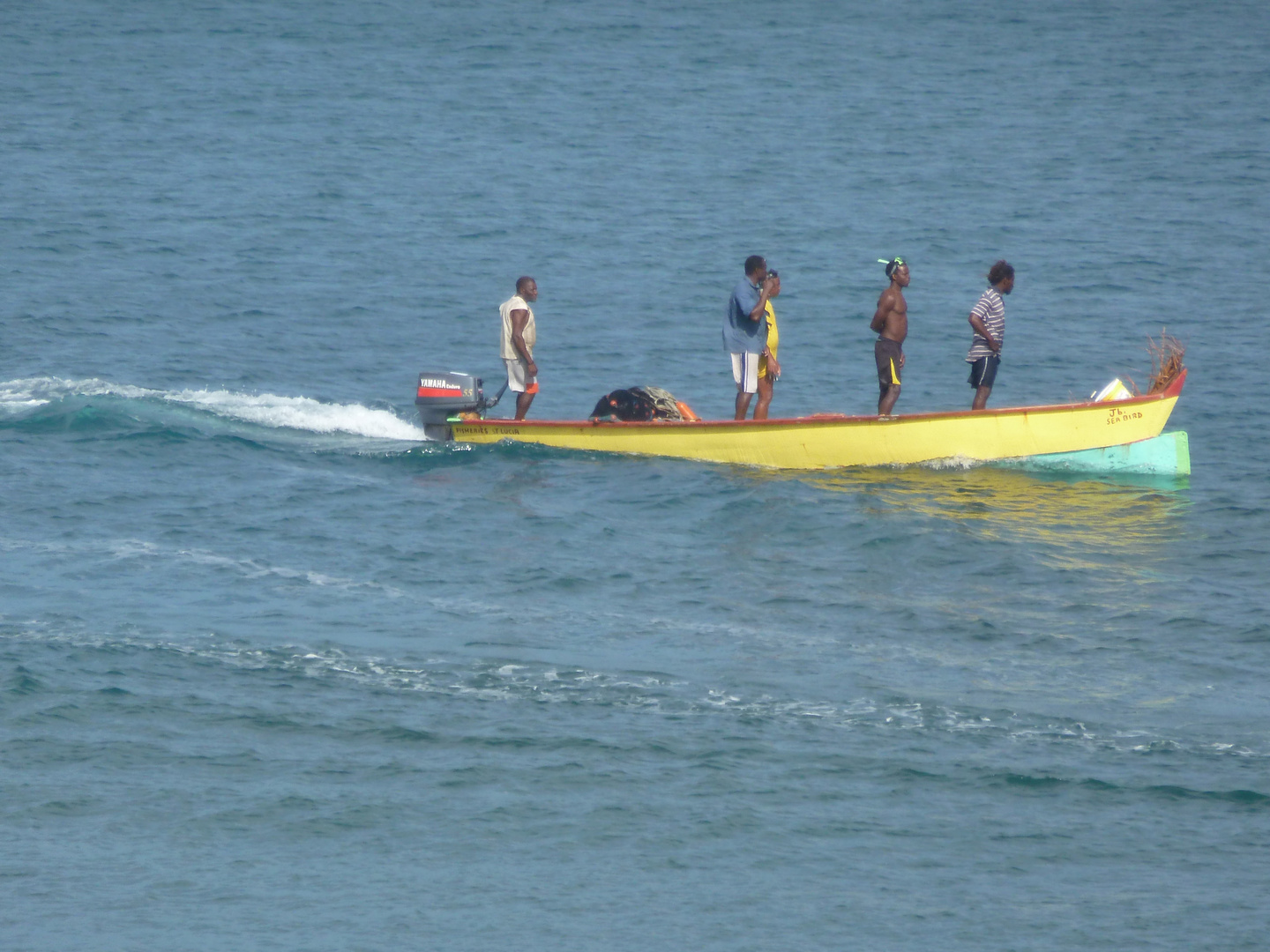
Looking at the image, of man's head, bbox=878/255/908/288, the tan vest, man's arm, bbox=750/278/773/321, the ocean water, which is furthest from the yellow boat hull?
the tan vest

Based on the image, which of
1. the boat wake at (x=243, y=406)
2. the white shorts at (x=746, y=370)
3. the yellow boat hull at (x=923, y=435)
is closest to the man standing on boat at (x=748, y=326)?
the white shorts at (x=746, y=370)

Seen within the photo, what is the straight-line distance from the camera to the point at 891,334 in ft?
51.1

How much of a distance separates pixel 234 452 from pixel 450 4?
42995mm

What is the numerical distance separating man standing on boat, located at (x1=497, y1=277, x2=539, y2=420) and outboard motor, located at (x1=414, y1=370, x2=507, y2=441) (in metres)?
0.30

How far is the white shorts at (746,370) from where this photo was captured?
15.8 meters

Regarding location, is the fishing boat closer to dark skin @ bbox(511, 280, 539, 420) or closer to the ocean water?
the ocean water

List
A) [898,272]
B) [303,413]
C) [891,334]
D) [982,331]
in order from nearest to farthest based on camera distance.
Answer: [898,272], [982,331], [891,334], [303,413]

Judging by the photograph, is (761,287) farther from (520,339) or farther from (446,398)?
(446,398)

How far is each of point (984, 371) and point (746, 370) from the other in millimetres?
2225

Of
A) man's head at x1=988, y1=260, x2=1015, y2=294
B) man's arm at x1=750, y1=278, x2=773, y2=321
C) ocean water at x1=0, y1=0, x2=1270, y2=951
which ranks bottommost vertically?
ocean water at x1=0, y1=0, x2=1270, y2=951

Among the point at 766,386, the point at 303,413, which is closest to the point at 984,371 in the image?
the point at 766,386

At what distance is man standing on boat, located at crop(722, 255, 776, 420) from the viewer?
15.3 m

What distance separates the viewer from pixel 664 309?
25172 millimetres

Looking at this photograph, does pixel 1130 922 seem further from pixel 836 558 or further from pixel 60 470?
pixel 60 470
